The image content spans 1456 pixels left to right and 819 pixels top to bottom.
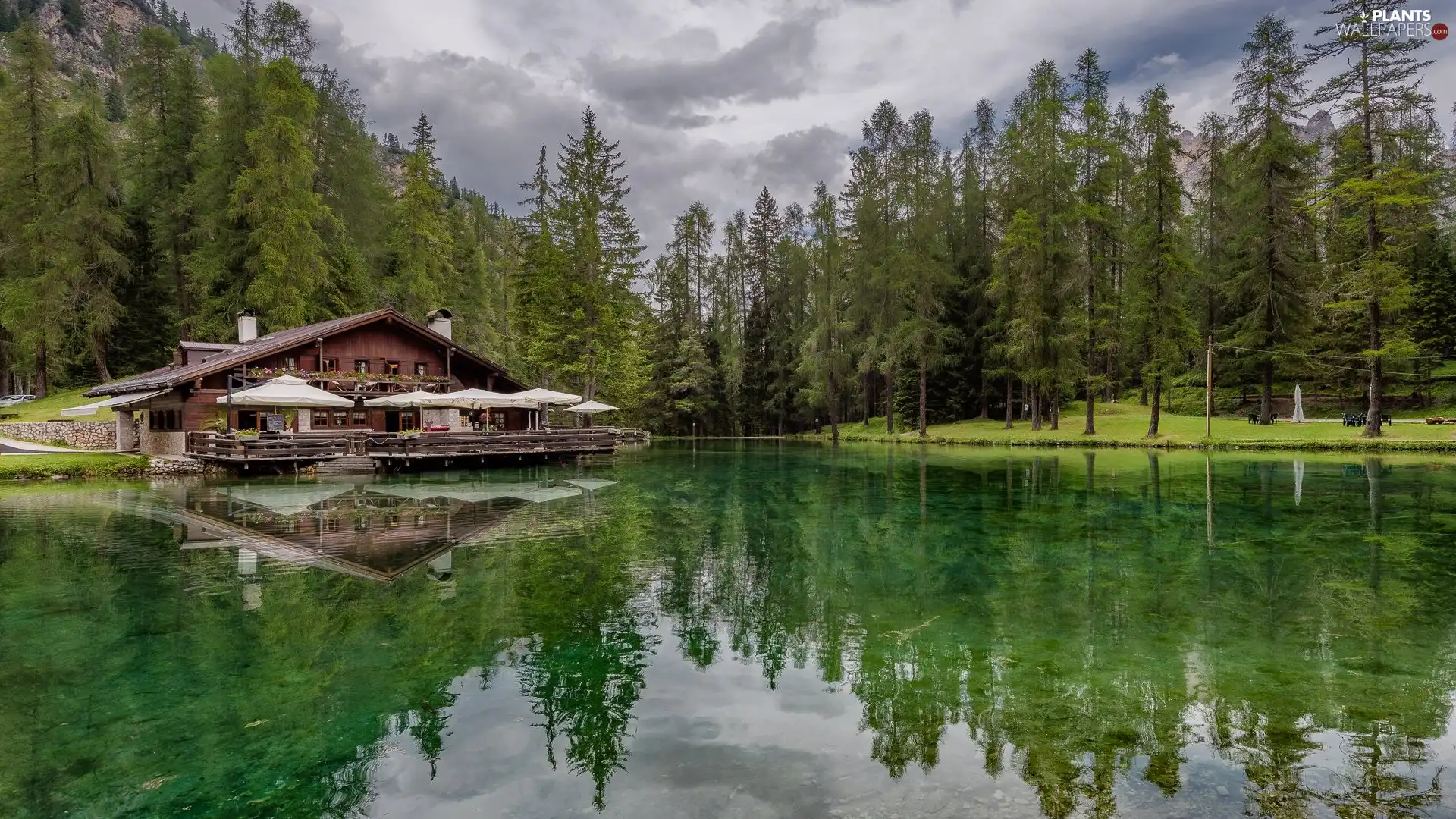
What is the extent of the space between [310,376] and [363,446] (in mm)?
4600

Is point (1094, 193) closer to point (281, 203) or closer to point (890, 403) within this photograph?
point (890, 403)

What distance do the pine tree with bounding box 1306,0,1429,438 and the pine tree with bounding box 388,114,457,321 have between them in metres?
46.4

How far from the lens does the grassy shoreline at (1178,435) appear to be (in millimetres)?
29406

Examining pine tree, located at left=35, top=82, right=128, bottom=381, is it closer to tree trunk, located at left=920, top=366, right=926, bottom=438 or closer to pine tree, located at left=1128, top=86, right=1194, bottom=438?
tree trunk, located at left=920, top=366, right=926, bottom=438

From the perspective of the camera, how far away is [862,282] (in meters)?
48.4

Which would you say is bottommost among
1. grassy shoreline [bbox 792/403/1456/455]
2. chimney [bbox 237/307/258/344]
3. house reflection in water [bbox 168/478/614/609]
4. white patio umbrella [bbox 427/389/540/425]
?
house reflection in water [bbox 168/478/614/609]

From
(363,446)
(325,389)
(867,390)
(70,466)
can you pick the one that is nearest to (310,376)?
(325,389)

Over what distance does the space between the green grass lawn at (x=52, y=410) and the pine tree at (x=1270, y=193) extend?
5781 cm

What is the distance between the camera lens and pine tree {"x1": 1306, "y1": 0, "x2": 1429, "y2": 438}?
2906cm

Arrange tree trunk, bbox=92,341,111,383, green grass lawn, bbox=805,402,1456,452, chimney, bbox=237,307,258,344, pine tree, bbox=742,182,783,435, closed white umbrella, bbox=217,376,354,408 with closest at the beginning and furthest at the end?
closed white umbrella, bbox=217,376,354,408
green grass lawn, bbox=805,402,1456,452
chimney, bbox=237,307,258,344
tree trunk, bbox=92,341,111,383
pine tree, bbox=742,182,783,435

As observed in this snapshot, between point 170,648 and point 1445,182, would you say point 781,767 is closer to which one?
point 170,648

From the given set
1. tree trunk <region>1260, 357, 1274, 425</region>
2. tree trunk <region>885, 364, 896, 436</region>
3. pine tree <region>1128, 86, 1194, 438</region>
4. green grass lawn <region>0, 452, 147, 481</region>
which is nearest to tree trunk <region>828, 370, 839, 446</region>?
tree trunk <region>885, 364, 896, 436</region>

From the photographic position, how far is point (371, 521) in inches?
615

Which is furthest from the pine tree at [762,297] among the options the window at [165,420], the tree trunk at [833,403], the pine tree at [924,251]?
the window at [165,420]
